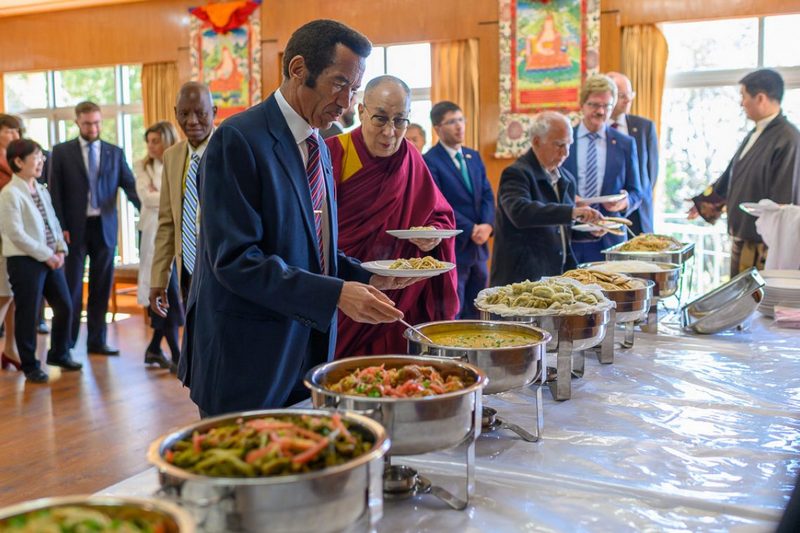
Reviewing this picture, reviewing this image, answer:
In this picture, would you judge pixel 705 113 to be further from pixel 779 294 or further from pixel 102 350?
pixel 102 350

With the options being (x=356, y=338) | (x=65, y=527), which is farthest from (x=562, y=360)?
(x=65, y=527)

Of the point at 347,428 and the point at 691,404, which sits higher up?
the point at 347,428

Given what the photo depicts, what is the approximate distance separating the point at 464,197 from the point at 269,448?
3.13 meters

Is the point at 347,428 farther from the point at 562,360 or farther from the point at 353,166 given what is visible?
the point at 353,166

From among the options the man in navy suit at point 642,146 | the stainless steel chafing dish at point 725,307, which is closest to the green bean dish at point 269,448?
the stainless steel chafing dish at point 725,307

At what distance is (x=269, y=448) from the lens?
2.42ft

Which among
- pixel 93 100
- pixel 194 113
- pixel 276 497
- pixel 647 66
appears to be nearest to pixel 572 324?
pixel 276 497

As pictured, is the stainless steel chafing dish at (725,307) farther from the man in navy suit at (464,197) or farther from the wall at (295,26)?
the wall at (295,26)

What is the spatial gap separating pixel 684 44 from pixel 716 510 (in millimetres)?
5757

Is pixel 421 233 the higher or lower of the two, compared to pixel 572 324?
higher

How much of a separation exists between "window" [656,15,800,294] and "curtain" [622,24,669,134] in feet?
0.56

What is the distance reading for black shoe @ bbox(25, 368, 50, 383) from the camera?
4191 mm

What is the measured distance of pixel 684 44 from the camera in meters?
6.08

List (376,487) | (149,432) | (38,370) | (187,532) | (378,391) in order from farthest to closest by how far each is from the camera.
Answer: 1. (38,370)
2. (149,432)
3. (378,391)
4. (376,487)
5. (187,532)
